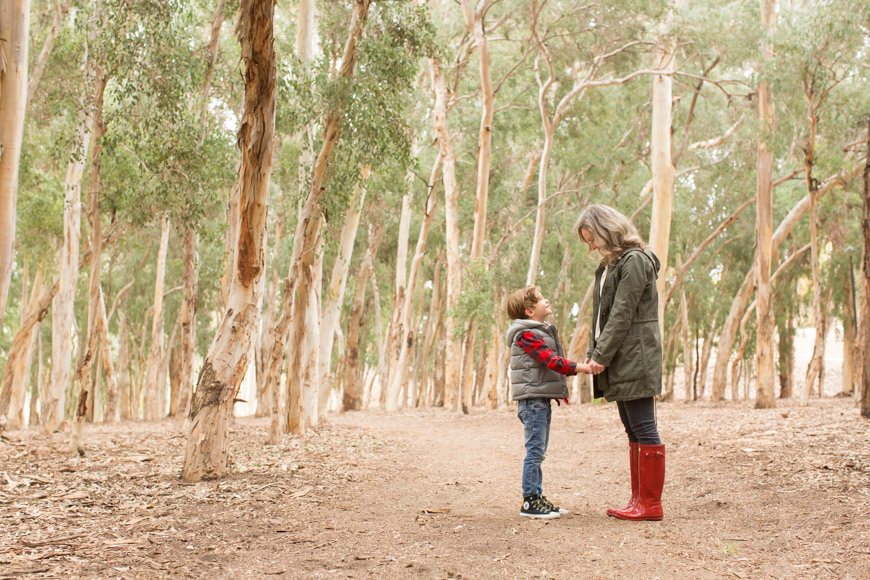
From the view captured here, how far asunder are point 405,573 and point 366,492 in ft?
7.51

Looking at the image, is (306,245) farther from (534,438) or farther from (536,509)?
(536,509)

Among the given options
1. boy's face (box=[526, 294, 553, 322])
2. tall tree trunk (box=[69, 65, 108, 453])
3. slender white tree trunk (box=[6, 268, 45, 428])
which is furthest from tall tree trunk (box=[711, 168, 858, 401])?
slender white tree trunk (box=[6, 268, 45, 428])

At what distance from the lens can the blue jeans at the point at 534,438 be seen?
406 centimetres

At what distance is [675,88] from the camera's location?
1823cm

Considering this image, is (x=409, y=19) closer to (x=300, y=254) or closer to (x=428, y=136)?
(x=300, y=254)

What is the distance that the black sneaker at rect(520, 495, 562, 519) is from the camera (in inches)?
159

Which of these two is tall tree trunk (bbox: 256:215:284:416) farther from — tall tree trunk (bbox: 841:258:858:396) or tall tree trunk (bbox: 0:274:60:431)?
tall tree trunk (bbox: 841:258:858:396)

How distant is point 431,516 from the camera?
13.9 ft

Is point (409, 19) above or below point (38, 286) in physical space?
above

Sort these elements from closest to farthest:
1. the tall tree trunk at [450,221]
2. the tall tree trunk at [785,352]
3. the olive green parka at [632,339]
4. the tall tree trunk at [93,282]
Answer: the olive green parka at [632,339], the tall tree trunk at [93,282], the tall tree trunk at [450,221], the tall tree trunk at [785,352]

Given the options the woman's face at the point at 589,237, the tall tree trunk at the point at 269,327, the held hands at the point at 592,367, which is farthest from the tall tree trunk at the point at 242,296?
the tall tree trunk at the point at 269,327

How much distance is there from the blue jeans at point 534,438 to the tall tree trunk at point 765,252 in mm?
10289

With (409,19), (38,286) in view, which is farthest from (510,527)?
(38,286)

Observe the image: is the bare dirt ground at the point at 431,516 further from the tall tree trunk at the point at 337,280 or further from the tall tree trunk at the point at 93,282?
the tall tree trunk at the point at 337,280
